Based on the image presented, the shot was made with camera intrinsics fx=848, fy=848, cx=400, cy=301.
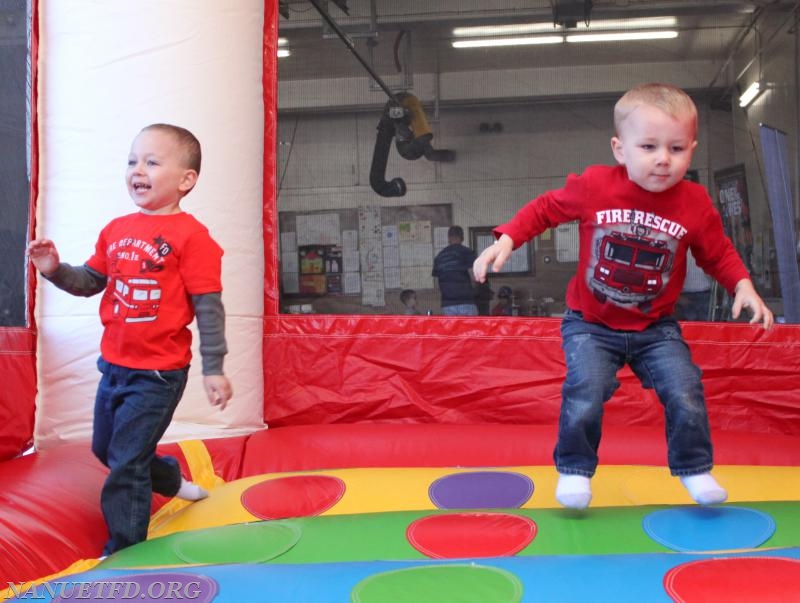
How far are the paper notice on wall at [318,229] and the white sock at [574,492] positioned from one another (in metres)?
1.43

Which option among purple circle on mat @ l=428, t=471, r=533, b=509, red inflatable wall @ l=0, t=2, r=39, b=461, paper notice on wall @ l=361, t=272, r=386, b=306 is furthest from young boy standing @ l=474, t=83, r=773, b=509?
red inflatable wall @ l=0, t=2, r=39, b=461

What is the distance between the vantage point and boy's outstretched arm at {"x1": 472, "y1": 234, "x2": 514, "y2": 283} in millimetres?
1574

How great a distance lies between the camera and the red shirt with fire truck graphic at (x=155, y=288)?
70.6 inches

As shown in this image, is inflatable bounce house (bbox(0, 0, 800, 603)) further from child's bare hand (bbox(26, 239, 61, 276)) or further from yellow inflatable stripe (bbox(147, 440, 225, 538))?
child's bare hand (bbox(26, 239, 61, 276))

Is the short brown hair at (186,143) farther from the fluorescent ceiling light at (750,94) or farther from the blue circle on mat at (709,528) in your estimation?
the fluorescent ceiling light at (750,94)

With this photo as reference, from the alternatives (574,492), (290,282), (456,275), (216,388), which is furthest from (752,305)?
(290,282)

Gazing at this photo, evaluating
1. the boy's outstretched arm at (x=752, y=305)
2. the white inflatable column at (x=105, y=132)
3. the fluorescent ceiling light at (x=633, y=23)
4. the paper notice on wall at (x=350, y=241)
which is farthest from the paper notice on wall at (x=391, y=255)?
the boy's outstretched arm at (x=752, y=305)

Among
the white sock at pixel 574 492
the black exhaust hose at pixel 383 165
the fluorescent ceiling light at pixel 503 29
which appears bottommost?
the white sock at pixel 574 492

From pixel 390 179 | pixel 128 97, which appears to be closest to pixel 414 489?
pixel 390 179

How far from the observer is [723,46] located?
9.25ft

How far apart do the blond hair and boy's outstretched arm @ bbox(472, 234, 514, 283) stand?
333 millimetres

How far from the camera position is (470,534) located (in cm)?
160

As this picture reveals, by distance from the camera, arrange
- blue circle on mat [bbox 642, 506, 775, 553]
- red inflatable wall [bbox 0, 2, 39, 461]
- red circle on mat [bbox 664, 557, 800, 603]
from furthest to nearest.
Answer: red inflatable wall [bbox 0, 2, 39, 461]
blue circle on mat [bbox 642, 506, 775, 553]
red circle on mat [bbox 664, 557, 800, 603]

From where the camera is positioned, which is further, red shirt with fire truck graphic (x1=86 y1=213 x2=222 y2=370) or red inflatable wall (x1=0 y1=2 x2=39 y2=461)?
red inflatable wall (x1=0 y1=2 x2=39 y2=461)
